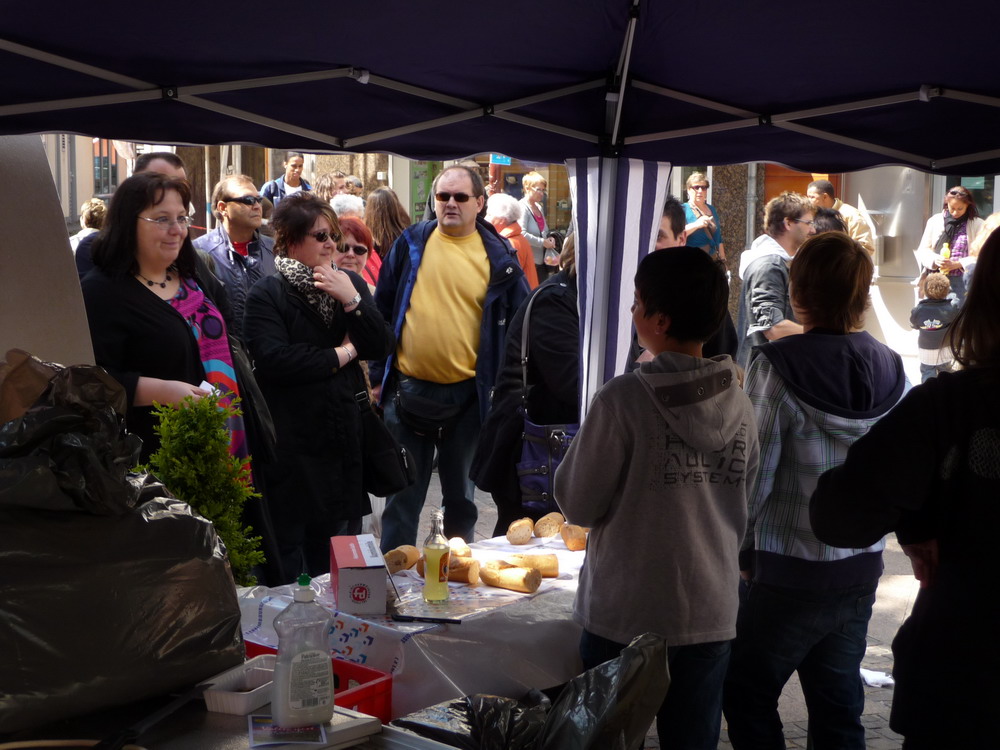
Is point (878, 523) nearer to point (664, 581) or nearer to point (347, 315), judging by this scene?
point (664, 581)

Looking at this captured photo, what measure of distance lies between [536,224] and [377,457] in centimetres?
669

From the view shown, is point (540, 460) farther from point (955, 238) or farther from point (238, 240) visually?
point (955, 238)

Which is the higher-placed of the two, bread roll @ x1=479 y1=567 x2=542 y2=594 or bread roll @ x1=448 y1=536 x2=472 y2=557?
bread roll @ x1=448 y1=536 x2=472 y2=557

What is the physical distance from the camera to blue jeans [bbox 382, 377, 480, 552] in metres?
5.06

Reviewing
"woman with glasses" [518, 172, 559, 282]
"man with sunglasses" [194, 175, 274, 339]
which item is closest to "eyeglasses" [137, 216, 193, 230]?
"man with sunglasses" [194, 175, 274, 339]

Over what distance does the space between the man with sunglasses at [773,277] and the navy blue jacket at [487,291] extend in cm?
176

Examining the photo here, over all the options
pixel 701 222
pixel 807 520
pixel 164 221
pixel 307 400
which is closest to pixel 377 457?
pixel 307 400

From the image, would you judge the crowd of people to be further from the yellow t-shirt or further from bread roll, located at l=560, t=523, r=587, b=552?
bread roll, located at l=560, t=523, r=587, b=552

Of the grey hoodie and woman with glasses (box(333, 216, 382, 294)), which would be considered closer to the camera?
the grey hoodie

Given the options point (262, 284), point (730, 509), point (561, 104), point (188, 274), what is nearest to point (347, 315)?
point (262, 284)

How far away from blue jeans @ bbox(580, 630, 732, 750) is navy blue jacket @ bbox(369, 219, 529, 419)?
2.46 metres

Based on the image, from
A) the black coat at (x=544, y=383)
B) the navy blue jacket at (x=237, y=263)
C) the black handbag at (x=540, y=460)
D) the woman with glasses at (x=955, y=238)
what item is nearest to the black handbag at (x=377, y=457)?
the black coat at (x=544, y=383)

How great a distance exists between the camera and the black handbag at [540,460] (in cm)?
422

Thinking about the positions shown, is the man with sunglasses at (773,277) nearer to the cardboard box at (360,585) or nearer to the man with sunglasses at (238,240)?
the man with sunglasses at (238,240)
